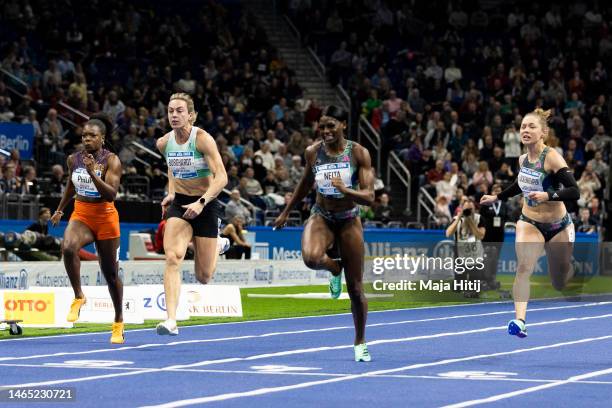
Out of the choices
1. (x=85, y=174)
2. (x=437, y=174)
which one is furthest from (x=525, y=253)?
(x=437, y=174)

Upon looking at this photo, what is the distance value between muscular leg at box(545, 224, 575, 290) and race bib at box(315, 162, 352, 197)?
100 inches

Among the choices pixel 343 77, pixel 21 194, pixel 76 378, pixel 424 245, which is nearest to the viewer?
pixel 76 378

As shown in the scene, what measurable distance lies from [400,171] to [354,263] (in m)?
23.0

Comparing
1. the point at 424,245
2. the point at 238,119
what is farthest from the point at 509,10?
the point at 424,245

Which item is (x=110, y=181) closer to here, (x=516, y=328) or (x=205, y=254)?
(x=205, y=254)

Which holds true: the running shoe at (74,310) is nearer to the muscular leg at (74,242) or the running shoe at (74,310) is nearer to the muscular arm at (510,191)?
the muscular leg at (74,242)

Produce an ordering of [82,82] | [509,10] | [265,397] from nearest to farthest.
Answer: [265,397] < [82,82] < [509,10]

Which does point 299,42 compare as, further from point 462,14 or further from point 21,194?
Result: point 21,194

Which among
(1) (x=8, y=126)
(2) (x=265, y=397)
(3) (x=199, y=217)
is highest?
(1) (x=8, y=126)

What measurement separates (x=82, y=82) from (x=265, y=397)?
23.5 meters

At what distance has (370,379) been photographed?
34.2ft

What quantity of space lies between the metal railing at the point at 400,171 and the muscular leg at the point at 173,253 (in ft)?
67.5

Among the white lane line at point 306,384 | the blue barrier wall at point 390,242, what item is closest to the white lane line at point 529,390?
the white lane line at point 306,384

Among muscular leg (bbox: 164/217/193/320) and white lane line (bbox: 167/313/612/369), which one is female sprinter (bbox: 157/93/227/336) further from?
white lane line (bbox: 167/313/612/369)
